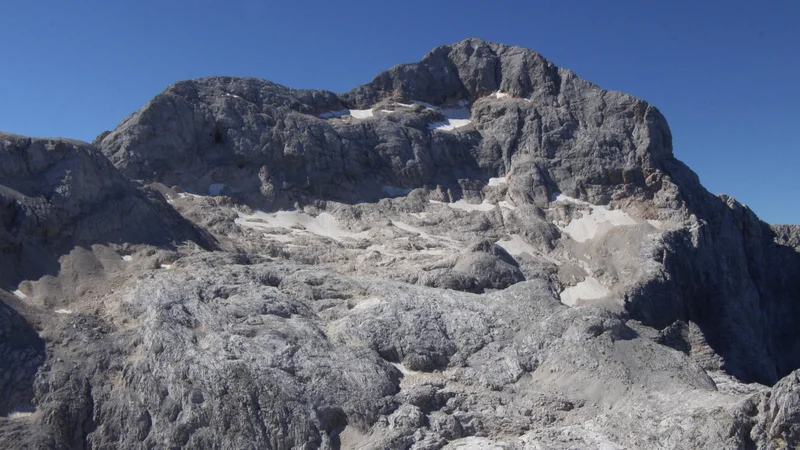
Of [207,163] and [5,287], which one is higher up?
[207,163]

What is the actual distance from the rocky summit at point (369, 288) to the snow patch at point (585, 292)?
0.67 ft

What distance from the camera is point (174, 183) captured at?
47000 mm

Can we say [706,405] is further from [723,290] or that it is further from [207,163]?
[207,163]

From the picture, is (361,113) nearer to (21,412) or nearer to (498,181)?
(498,181)

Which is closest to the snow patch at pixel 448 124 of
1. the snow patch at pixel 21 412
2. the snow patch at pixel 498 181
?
the snow patch at pixel 498 181

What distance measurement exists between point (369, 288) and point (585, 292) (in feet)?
74.3

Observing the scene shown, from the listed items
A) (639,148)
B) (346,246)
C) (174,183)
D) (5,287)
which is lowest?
(5,287)

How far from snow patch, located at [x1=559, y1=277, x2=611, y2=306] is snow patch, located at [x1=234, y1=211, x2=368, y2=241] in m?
12.8

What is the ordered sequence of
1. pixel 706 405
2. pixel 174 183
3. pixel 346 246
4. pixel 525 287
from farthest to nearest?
pixel 174 183, pixel 346 246, pixel 525 287, pixel 706 405

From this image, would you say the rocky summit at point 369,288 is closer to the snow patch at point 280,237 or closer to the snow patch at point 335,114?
the snow patch at point 335,114

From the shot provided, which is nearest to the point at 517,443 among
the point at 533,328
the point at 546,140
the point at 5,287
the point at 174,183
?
the point at 533,328

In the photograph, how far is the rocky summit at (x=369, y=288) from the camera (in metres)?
18.3

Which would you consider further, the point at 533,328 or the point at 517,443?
the point at 533,328

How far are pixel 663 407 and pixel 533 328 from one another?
5.27 metres
